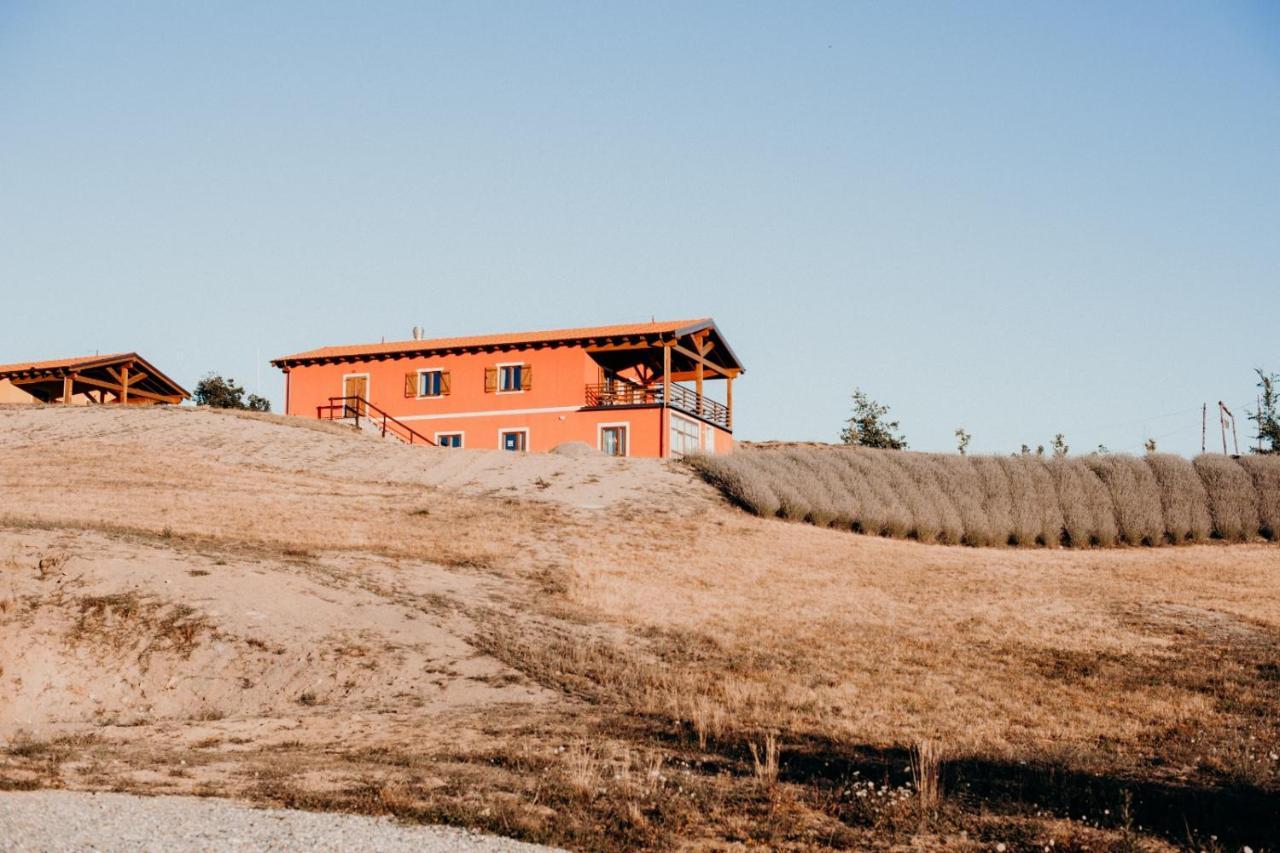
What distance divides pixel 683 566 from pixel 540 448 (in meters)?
22.1

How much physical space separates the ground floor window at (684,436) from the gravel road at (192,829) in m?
35.8

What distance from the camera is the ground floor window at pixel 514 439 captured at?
45.7 meters

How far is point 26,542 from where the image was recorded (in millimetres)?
18016

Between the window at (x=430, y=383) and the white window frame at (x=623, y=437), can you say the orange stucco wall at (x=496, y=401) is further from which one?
the window at (x=430, y=383)

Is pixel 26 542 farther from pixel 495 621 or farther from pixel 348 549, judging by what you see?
pixel 495 621

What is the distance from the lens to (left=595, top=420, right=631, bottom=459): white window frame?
43.8 meters

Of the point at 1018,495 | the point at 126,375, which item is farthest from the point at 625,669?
the point at 126,375

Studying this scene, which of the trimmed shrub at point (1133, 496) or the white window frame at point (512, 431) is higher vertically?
the white window frame at point (512, 431)

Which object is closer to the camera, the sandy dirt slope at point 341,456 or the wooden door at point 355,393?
the sandy dirt slope at point 341,456

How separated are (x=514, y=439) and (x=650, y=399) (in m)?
6.44

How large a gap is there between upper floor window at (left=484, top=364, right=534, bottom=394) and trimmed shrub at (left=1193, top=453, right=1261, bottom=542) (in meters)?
24.9

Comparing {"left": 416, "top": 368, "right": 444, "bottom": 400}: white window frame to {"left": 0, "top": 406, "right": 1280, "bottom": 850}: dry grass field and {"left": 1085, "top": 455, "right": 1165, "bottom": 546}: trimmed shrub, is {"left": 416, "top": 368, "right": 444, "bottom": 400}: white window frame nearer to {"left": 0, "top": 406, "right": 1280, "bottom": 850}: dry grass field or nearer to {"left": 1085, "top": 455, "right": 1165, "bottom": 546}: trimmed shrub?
{"left": 0, "top": 406, "right": 1280, "bottom": 850}: dry grass field

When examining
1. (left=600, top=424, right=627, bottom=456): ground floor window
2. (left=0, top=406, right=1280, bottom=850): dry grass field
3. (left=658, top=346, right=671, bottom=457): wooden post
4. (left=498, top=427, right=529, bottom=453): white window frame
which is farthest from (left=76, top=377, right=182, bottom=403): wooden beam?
(left=658, top=346, right=671, bottom=457): wooden post

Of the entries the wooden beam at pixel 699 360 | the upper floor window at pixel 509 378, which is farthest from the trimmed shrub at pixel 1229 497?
the upper floor window at pixel 509 378
